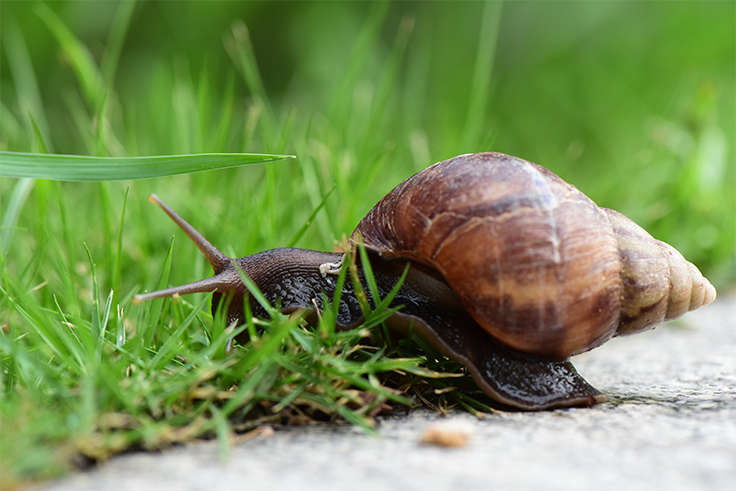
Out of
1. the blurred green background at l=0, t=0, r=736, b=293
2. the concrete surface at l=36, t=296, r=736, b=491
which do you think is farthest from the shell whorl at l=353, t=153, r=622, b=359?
the blurred green background at l=0, t=0, r=736, b=293

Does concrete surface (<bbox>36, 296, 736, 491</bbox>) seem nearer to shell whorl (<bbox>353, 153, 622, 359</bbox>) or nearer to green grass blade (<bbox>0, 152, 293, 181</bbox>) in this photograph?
shell whorl (<bbox>353, 153, 622, 359</bbox>)

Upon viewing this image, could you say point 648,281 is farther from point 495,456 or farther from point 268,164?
point 268,164

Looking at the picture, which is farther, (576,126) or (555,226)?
(576,126)

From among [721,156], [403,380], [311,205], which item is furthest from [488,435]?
[721,156]

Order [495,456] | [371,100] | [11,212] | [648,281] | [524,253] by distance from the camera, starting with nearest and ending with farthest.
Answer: [495,456] → [524,253] → [648,281] → [11,212] → [371,100]

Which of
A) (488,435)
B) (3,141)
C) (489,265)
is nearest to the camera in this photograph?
(488,435)

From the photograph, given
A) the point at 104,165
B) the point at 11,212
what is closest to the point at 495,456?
the point at 104,165

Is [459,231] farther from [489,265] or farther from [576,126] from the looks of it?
[576,126]
